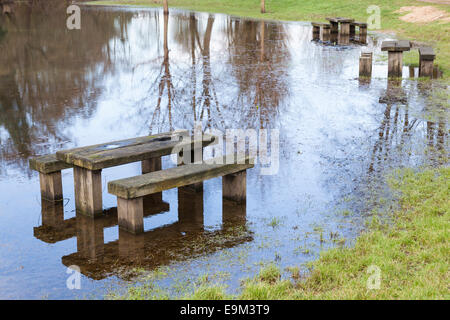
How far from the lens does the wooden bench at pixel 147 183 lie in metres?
5.81

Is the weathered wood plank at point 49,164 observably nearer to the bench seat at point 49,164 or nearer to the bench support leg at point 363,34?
the bench seat at point 49,164

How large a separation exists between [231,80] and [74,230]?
28.9 ft

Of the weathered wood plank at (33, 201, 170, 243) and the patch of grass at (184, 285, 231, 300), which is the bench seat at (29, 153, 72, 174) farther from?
the patch of grass at (184, 285, 231, 300)

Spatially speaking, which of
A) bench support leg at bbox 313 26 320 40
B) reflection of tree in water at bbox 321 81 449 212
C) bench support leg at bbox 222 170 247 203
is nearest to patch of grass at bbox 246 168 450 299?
reflection of tree in water at bbox 321 81 449 212

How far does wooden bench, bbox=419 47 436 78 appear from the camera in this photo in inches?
539

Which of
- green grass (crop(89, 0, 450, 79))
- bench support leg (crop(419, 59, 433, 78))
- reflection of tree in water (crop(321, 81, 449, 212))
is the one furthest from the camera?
green grass (crop(89, 0, 450, 79))

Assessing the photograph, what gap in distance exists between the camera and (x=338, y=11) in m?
33.6

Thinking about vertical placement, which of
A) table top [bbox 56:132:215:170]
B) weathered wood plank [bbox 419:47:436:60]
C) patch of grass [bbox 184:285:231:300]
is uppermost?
weathered wood plank [bbox 419:47:436:60]

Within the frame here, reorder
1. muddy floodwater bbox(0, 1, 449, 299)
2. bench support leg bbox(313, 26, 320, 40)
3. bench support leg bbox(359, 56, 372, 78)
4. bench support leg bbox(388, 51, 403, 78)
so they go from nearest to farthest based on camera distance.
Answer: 1. muddy floodwater bbox(0, 1, 449, 299)
2. bench support leg bbox(388, 51, 403, 78)
3. bench support leg bbox(359, 56, 372, 78)
4. bench support leg bbox(313, 26, 320, 40)

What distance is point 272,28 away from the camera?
1091 inches

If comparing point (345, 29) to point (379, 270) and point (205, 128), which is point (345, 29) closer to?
point (205, 128)

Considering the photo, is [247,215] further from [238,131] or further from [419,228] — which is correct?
[238,131]

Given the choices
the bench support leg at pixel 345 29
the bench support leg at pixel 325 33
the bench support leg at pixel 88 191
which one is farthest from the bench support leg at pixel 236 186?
the bench support leg at pixel 345 29

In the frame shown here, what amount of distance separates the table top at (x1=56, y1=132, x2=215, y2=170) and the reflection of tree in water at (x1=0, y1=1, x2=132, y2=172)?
83.4 inches
